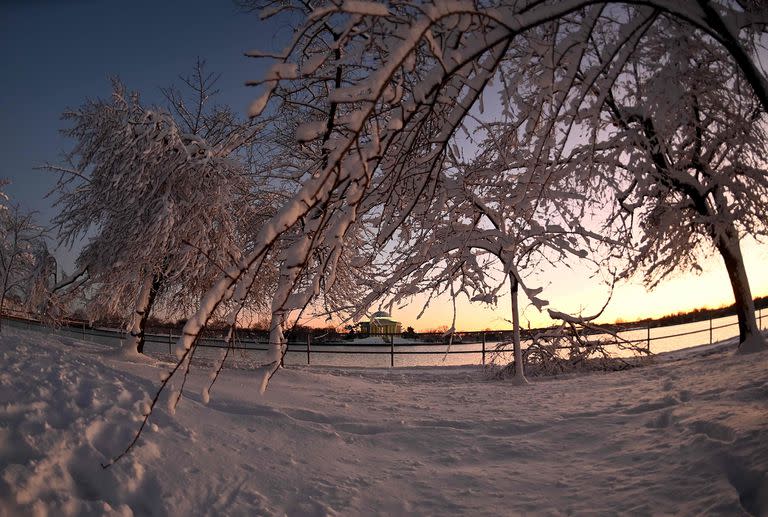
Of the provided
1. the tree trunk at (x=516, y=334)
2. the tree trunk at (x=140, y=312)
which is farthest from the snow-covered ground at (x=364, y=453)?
the tree trunk at (x=140, y=312)

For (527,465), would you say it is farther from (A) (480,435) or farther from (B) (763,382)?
(B) (763,382)

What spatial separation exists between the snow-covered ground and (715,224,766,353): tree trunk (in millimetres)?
5555

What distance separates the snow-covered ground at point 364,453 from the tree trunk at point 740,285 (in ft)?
18.2

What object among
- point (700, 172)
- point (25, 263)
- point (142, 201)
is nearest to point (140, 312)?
point (142, 201)

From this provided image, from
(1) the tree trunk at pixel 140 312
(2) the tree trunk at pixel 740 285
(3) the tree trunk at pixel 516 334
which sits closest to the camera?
(3) the tree trunk at pixel 516 334

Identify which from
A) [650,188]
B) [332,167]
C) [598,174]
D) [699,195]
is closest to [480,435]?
[332,167]

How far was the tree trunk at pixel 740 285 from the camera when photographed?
1024 cm

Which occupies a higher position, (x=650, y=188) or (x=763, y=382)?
(x=650, y=188)

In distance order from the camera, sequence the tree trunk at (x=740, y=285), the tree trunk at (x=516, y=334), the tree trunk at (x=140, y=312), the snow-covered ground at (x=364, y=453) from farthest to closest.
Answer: the tree trunk at (x=740, y=285)
the tree trunk at (x=140, y=312)
the tree trunk at (x=516, y=334)
the snow-covered ground at (x=364, y=453)

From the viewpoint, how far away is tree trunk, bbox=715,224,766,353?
10242mm

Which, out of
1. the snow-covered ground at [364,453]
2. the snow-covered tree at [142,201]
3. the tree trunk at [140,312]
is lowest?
the snow-covered ground at [364,453]

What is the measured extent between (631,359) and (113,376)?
41.2ft

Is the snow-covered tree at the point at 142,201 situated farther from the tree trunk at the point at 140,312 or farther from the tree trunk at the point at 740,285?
the tree trunk at the point at 740,285

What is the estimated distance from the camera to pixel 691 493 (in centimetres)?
283
